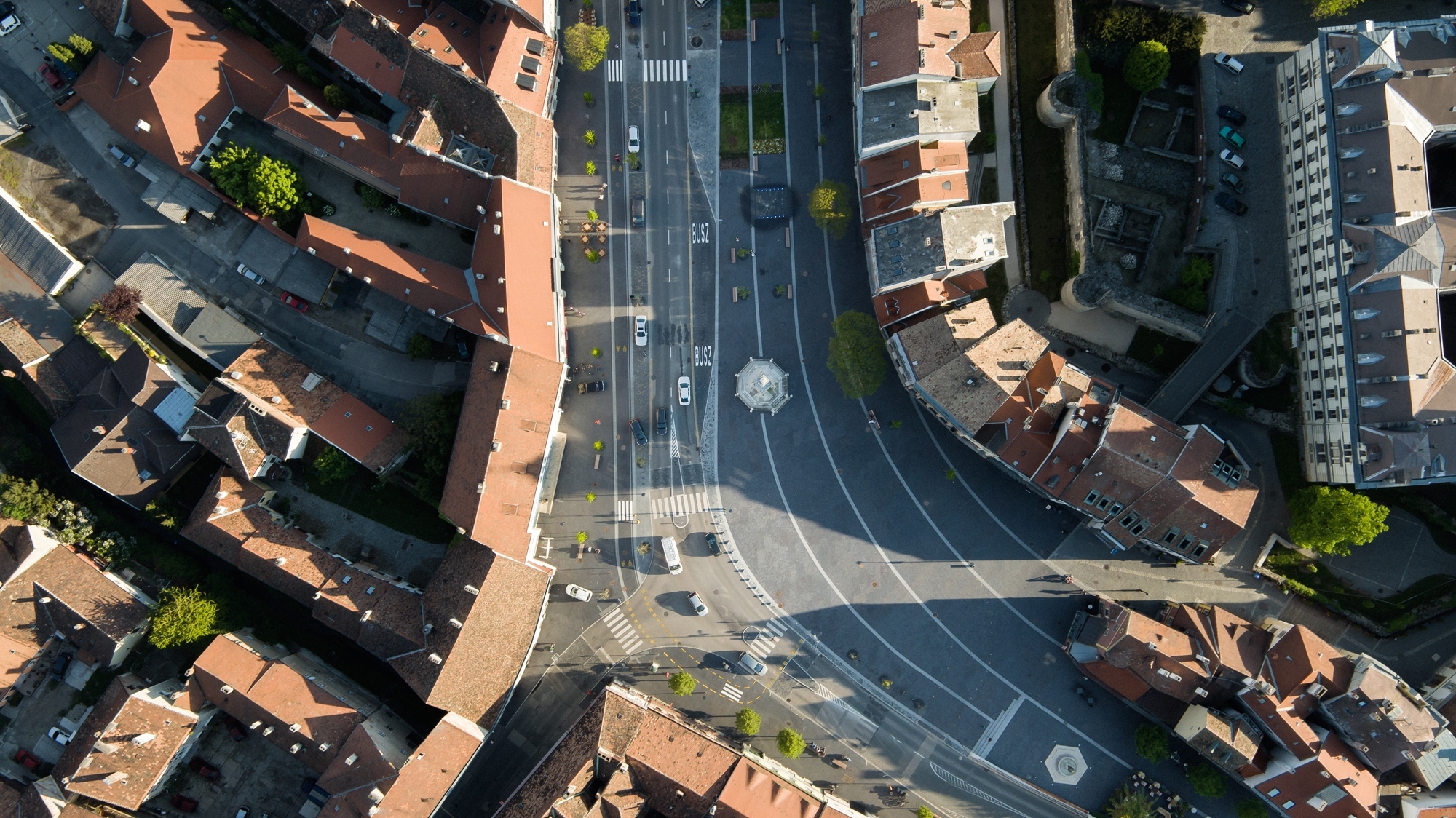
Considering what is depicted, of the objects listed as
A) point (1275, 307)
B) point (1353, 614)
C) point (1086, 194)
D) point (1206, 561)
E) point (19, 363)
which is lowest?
point (1353, 614)

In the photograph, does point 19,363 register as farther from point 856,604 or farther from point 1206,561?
point 1206,561

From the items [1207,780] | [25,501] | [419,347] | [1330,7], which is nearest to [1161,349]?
[1330,7]

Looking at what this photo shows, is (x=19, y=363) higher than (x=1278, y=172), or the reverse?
(x=1278, y=172)

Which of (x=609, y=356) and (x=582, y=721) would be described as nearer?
(x=582, y=721)

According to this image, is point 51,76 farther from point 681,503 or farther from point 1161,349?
point 1161,349

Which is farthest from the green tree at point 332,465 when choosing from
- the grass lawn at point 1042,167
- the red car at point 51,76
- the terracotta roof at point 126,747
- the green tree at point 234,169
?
the grass lawn at point 1042,167

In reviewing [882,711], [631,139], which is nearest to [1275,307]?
[882,711]
